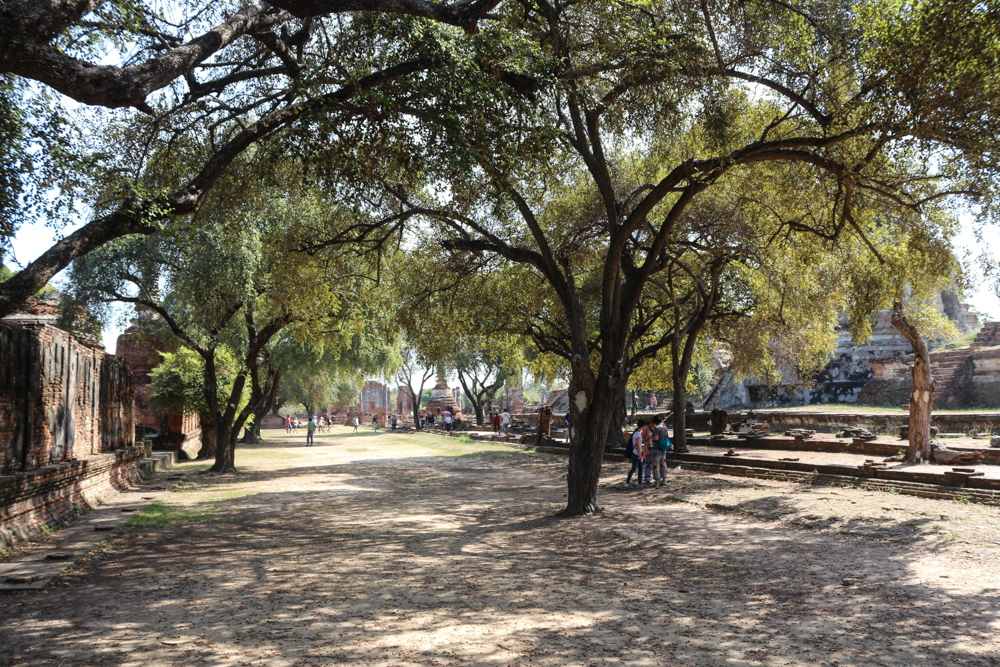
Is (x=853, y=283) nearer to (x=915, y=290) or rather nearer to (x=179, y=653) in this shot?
(x=915, y=290)

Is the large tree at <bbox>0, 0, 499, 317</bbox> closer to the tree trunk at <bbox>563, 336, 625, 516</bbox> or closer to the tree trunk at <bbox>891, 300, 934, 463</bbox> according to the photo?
the tree trunk at <bbox>563, 336, 625, 516</bbox>

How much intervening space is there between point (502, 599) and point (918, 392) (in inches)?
406

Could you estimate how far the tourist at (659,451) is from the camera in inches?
532

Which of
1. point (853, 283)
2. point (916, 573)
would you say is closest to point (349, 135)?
point (916, 573)

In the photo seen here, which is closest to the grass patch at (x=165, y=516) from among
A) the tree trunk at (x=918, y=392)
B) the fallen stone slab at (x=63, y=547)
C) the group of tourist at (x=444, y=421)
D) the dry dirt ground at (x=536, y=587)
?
the dry dirt ground at (x=536, y=587)

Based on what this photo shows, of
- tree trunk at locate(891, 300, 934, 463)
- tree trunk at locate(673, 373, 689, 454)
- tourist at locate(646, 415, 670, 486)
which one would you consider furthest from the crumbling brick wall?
tree trunk at locate(891, 300, 934, 463)

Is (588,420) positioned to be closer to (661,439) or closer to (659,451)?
(661,439)

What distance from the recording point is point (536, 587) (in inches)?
237

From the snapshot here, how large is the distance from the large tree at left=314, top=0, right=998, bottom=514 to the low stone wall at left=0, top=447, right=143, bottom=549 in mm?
5527

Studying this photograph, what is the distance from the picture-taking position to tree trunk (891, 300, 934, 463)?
40.4 feet

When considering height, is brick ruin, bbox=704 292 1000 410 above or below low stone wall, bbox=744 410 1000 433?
above

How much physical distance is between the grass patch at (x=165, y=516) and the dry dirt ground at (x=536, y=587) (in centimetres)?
5

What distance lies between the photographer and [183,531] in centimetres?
926

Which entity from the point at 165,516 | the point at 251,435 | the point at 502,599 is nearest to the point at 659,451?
the point at 502,599
